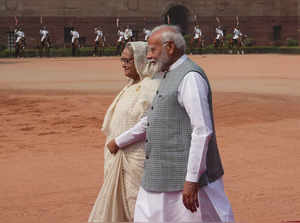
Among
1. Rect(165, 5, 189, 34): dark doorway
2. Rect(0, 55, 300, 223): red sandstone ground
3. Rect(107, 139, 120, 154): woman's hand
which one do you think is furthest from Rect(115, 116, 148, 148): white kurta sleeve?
Rect(165, 5, 189, 34): dark doorway

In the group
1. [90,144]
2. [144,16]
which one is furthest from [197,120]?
[144,16]

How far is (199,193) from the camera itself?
3.87m

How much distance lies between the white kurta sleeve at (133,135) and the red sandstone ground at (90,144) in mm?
1946

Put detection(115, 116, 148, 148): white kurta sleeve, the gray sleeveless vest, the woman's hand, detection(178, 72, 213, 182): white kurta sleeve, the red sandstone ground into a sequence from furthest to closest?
the red sandstone ground < the woman's hand < detection(115, 116, 148, 148): white kurta sleeve < the gray sleeveless vest < detection(178, 72, 213, 182): white kurta sleeve

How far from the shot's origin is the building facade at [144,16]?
142 ft

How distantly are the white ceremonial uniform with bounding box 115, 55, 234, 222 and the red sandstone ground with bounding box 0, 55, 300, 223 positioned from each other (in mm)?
2515

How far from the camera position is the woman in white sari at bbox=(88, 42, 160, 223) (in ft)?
15.5

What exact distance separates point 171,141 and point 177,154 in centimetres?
8

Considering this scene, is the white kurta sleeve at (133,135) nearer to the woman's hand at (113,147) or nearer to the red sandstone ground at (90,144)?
the woman's hand at (113,147)

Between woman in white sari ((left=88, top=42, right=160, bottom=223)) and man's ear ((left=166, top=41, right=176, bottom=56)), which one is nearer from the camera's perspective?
man's ear ((left=166, top=41, right=176, bottom=56))

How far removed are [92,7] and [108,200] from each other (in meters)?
40.9

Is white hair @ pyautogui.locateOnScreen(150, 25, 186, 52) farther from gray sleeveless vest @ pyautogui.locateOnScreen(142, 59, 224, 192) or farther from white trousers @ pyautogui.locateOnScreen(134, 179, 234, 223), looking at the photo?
white trousers @ pyautogui.locateOnScreen(134, 179, 234, 223)

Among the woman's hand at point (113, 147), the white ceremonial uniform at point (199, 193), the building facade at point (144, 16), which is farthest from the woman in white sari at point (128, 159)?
the building facade at point (144, 16)

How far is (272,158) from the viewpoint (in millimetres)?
9602
